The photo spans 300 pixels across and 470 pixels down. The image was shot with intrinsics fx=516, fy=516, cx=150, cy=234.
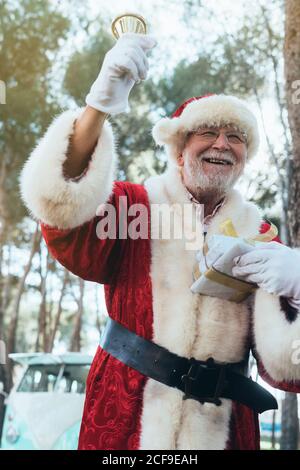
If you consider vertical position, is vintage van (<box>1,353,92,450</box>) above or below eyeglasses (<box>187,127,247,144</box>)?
below

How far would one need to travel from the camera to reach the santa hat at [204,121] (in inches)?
76.1

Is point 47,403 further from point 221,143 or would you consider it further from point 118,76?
point 118,76

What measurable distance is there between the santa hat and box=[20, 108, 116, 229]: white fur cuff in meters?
0.48

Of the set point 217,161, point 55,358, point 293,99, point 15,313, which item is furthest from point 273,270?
point 15,313

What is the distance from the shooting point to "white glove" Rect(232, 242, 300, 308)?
1573mm

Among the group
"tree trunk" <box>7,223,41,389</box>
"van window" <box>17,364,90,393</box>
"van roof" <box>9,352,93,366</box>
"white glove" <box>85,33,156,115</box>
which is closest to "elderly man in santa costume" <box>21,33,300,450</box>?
"white glove" <box>85,33,156,115</box>

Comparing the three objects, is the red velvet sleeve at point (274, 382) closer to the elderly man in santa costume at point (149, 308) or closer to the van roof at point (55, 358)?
the elderly man in santa costume at point (149, 308)

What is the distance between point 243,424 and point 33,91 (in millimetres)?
10077

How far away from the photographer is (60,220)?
1530 millimetres

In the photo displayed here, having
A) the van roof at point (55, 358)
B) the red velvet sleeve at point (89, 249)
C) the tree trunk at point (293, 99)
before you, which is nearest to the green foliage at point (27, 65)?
the van roof at point (55, 358)

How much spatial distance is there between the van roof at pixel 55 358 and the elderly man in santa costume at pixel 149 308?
513 cm

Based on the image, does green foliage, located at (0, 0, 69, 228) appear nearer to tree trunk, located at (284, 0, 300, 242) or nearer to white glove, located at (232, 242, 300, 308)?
tree trunk, located at (284, 0, 300, 242)

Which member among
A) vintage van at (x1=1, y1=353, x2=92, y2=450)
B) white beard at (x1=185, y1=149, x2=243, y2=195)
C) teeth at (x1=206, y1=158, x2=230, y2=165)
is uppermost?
teeth at (x1=206, y1=158, x2=230, y2=165)
